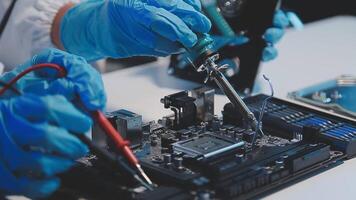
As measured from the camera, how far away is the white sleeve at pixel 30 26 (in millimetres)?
1541

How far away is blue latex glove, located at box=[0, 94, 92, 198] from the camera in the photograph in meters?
0.84

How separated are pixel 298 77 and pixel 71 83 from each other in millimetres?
859

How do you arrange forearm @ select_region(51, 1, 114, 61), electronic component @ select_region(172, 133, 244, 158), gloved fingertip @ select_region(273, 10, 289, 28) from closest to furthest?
electronic component @ select_region(172, 133, 244, 158)
forearm @ select_region(51, 1, 114, 61)
gloved fingertip @ select_region(273, 10, 289, 28)

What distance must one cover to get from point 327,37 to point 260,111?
2.96 ft

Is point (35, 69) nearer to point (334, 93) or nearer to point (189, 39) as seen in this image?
→ point (189, 39)

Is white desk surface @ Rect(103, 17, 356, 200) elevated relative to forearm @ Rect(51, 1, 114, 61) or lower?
lower

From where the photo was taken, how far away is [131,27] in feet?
4.13

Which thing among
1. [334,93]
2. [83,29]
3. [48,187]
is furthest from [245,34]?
[48,187]

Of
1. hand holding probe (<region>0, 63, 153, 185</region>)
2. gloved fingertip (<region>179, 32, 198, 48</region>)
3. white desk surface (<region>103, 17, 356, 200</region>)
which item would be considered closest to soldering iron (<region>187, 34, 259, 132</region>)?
gloved fingertip (<region>179, 32, 198, 48</region>)

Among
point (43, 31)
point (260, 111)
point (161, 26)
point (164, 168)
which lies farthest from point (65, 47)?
point (164, 168)

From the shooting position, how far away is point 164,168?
960 mm

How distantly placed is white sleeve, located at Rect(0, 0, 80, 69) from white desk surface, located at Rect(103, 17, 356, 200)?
0.19m

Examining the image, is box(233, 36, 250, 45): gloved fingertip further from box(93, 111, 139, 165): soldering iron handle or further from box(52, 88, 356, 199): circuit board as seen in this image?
box(93, 111, 139, 165): soldering iron handle

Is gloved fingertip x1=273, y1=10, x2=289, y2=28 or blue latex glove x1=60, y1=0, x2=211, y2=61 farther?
gloved fingertip x1=273, y1=10, x2=289, y2=28
